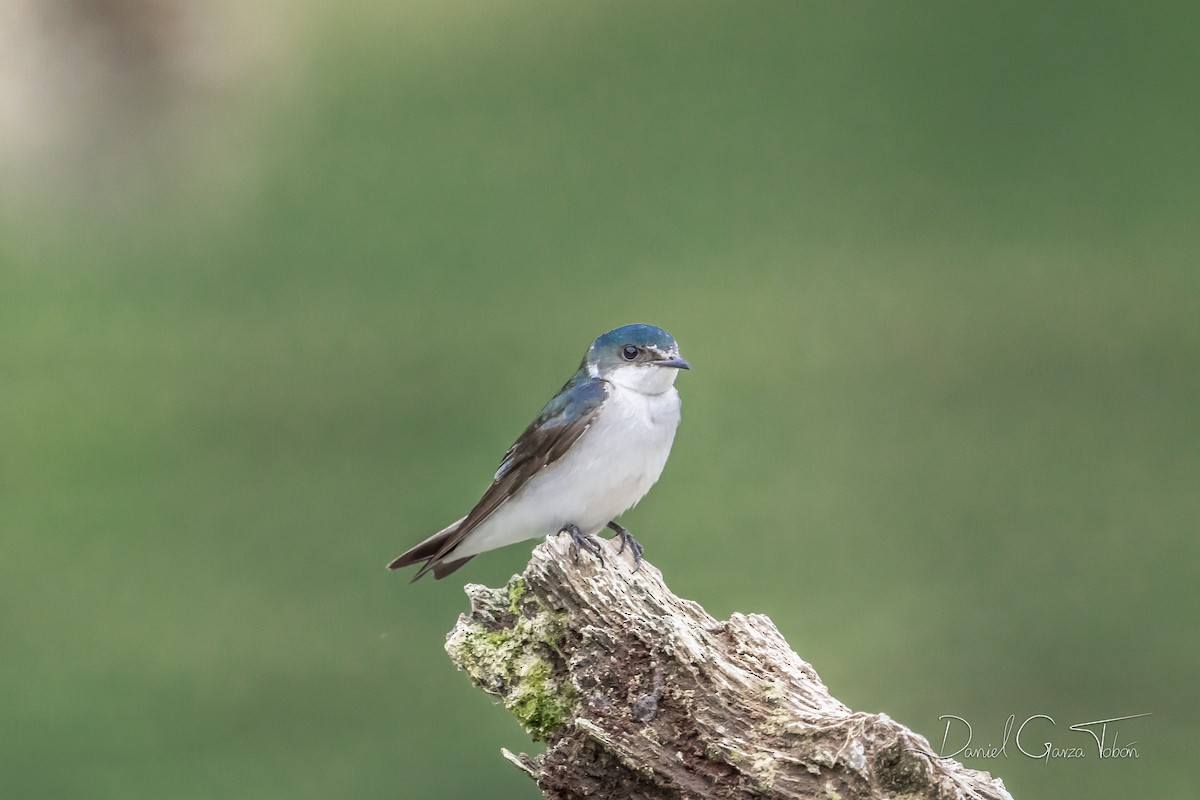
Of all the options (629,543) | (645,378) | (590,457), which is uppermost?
(645,378)

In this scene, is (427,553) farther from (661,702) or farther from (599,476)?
(661,702)

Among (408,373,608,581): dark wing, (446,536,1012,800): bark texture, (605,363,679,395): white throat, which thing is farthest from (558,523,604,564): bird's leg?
(605,363,679,395): white throat

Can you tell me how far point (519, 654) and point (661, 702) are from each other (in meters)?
0.28

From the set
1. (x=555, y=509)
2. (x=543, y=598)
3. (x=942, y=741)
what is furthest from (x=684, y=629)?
(x=942, y=741)

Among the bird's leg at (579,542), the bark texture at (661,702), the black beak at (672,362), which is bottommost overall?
the bark texture at (661,702)

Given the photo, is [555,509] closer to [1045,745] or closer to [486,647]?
[486,647]

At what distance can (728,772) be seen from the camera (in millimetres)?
1859

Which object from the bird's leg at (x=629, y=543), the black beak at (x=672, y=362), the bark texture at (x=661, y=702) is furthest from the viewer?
the black beak at (x=672, y=362)

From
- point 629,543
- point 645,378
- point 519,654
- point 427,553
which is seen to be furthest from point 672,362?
point 519,654

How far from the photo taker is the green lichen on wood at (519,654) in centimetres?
206

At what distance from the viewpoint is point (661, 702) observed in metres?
1.92

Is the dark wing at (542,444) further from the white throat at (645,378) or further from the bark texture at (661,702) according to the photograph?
the bark texture at (661,702)

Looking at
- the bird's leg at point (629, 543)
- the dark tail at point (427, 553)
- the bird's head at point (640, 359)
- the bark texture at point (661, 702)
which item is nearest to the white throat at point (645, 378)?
the bird's head at point (640, 359)

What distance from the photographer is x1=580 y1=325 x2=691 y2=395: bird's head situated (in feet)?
8.61
